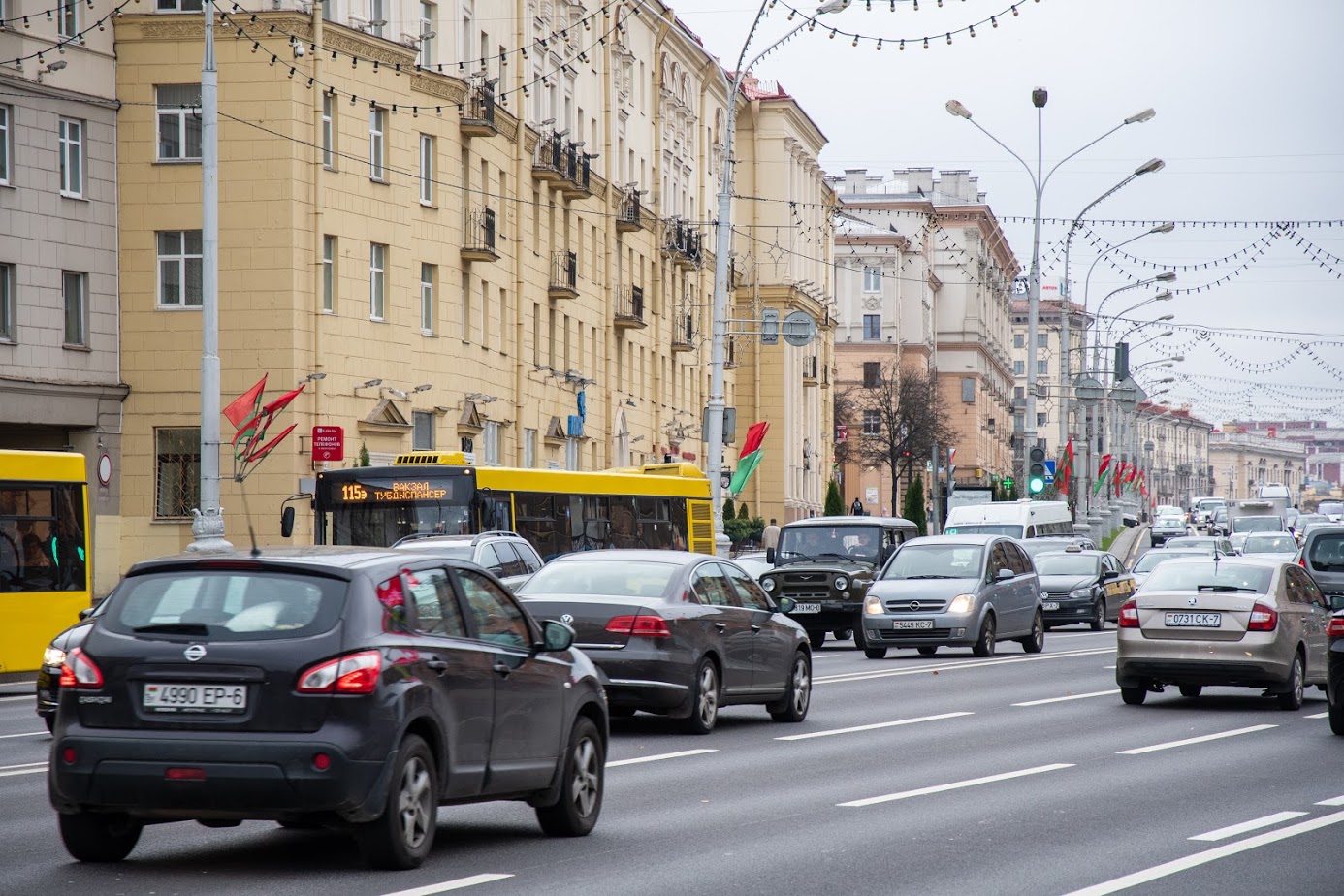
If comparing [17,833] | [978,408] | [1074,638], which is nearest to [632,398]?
[1074,638]

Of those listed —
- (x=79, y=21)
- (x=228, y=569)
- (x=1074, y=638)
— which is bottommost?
(x=1074, y=638)

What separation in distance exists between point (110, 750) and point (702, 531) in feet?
101

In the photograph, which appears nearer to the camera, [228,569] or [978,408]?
[228,569]

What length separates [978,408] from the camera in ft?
451

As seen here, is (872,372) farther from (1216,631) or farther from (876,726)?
(876,726)

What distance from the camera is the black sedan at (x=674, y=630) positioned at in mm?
16438

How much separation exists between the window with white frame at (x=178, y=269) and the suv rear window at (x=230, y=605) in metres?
34.1

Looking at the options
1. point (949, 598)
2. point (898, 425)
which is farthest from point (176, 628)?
point (898, 425)

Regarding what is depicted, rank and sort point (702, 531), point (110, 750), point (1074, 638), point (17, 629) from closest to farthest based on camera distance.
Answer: point (110, 750) < point (17, 629) < point (1074, 638) < point (702, 531)

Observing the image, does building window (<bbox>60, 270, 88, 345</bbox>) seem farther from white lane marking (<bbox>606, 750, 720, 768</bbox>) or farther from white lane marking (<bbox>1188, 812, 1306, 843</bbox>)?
white lane marking (<bbox>1188, 812, 1306, 843</bbox>)

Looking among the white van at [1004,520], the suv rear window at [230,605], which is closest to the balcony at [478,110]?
the white van at [1004,520]

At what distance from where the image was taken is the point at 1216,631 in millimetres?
19688

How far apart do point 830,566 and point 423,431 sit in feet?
56.3

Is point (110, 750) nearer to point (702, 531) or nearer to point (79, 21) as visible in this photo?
point (702, 531)
